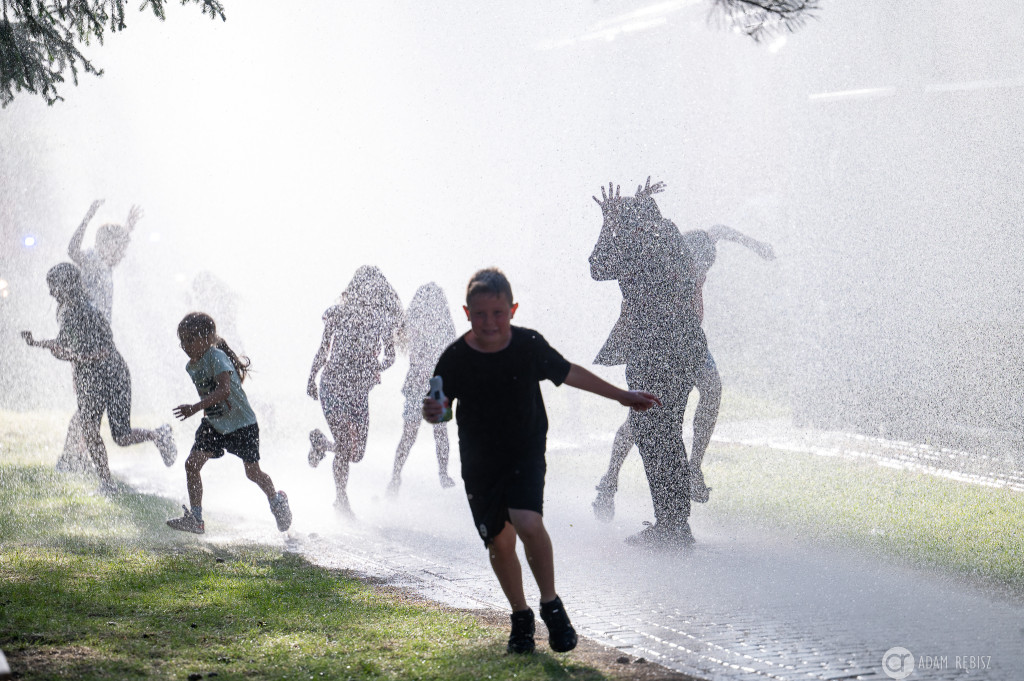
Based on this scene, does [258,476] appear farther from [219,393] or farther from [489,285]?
[489,285]

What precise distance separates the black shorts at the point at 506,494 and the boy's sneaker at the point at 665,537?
103 inches

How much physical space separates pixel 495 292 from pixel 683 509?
3048 millimetres

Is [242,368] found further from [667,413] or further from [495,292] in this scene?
[495,292]

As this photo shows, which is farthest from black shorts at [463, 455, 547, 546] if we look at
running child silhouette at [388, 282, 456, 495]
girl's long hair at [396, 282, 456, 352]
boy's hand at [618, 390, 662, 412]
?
girl's long hair at [396, 282, 456, 352]

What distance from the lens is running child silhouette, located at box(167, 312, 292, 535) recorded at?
7055 mm

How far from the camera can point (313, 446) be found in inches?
355

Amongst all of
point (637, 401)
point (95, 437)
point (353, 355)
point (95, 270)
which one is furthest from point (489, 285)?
point (95, 270)

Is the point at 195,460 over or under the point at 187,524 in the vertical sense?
over

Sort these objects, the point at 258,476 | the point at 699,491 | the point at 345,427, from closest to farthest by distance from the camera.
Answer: the point at 258,476 < the point at 699,491 < the point at 345,427

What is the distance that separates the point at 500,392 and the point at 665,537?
9.46ft

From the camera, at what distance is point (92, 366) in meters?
9.59

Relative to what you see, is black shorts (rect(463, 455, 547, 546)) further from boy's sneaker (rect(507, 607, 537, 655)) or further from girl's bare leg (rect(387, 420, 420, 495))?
girl's bare leg (rect(387, 420, 420, 495))

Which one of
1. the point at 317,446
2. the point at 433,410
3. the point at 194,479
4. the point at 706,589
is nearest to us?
the point at 433,410

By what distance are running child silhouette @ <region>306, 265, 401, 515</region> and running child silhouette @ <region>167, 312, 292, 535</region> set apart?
134cm
